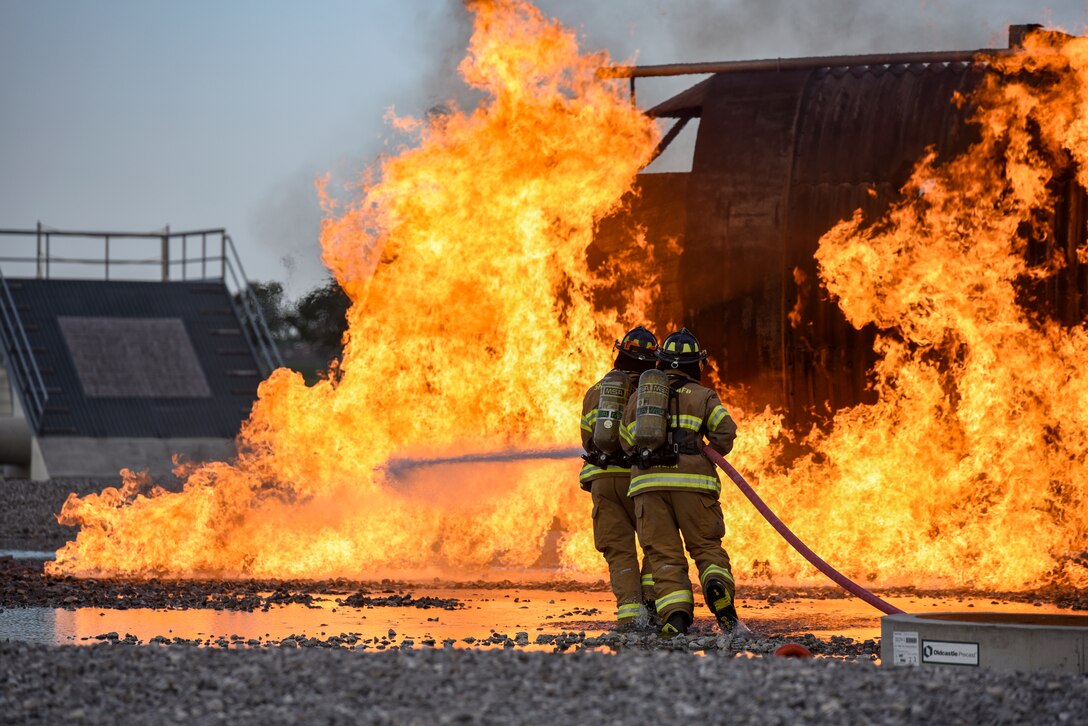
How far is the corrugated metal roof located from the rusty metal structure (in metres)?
18.2

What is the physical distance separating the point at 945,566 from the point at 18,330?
2325cm

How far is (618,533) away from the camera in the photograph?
1013 centimetres

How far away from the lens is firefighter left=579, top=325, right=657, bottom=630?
9859 millimetres

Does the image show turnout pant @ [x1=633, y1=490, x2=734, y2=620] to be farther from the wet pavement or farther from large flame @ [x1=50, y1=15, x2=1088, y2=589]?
large flame @ [x1=50, y1=15, x2=1088, y2=589]

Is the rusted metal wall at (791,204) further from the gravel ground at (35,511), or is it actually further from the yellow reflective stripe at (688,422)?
the gravel ground at (35,511)

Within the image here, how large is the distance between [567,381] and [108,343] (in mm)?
20487

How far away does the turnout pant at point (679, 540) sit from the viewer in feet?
30.3

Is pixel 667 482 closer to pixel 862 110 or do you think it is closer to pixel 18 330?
pixel 862 110

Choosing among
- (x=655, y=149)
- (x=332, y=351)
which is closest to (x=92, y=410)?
(x=332, y=351)

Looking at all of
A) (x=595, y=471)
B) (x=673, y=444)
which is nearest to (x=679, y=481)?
(x=673, y=444)

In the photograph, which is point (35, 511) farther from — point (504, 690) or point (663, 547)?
point (504, 690)

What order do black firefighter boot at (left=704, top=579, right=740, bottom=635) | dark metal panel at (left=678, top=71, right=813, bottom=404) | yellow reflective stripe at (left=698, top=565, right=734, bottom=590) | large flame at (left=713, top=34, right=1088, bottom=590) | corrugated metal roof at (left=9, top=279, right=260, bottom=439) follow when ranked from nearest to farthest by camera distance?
black firefighter boot at (left=704, top=579, right=740, bottom=635)
yellow reflective stripe at (left=698, top=565, right=734, bottom=590)
large flame at (left=713, top=34, right=1088, bottom=590)
dark metal panel at (left=678, top=71, right=813, bottom=404)
corrugated metal roof at (left=9, top=279, right=260, bottom=439)

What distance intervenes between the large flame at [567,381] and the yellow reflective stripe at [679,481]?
3246 millimetres

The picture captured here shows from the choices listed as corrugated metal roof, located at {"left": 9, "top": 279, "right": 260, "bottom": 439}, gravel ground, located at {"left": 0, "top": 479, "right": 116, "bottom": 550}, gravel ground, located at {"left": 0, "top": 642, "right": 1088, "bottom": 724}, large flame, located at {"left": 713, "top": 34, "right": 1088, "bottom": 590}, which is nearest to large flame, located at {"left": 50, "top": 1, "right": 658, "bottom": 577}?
large flame, located at {"left": 713, "top": 34, "right": 1088, "bottom": 590}
